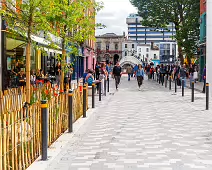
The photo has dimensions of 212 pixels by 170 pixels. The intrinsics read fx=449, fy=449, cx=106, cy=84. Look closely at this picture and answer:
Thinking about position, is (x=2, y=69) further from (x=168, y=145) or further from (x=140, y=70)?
(x=168, y=145)

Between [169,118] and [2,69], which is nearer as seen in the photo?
[169,118]

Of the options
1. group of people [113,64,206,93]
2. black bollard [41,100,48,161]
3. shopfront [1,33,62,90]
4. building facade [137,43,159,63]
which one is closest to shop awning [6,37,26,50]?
shopfront [1,33,62,90]

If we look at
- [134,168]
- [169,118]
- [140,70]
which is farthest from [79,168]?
[140,70]

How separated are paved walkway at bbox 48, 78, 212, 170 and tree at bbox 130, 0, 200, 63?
3032 centimetres

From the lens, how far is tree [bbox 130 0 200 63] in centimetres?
4481

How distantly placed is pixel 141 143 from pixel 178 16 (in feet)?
135

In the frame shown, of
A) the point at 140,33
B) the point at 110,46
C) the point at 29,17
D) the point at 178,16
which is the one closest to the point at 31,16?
the point at 29,17

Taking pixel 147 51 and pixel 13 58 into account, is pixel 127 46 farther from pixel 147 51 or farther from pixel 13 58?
pixel 13 58

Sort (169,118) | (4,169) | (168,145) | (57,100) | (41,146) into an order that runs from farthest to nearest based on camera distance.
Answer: (169,118) → (57,100) → (168,145) → (41,146) → (4,169)

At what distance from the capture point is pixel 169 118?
13.6m

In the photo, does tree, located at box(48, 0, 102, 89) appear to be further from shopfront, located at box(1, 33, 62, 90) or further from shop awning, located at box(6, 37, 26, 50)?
shop awning, located at box(6, 37, 26, 50)

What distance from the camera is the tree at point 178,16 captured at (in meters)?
44.8

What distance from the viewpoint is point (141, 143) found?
30.3ft

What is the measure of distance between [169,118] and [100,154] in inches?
229
